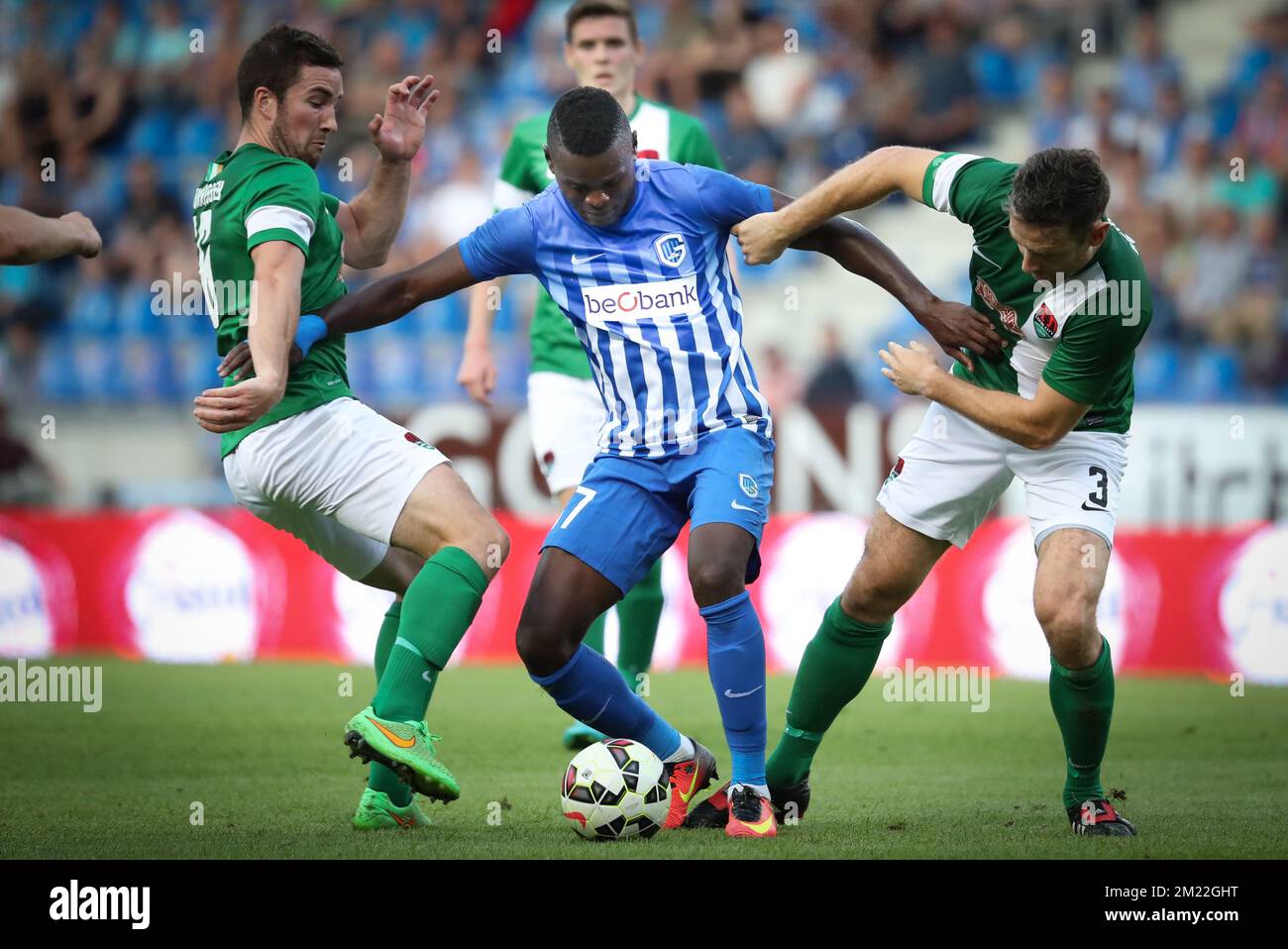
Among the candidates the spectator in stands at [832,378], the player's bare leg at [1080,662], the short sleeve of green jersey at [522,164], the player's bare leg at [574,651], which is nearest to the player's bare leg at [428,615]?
the player's bare leg at [574,651]

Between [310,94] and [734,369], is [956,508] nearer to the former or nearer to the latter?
[734,369]

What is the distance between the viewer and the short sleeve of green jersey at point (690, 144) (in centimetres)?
730

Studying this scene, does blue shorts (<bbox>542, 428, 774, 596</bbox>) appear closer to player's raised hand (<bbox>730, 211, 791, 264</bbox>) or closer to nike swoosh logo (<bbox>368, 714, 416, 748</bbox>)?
player's raised hand (<bbox>730, 211, 791, 264</bbox>)

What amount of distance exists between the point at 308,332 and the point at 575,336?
2.19 m

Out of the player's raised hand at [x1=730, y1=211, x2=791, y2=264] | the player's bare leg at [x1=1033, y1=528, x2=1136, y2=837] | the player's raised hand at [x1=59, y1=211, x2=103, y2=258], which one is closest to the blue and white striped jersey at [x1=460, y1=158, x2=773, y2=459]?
the player's raised hand at [x1=730, y1=211, x2=791, y2=264]

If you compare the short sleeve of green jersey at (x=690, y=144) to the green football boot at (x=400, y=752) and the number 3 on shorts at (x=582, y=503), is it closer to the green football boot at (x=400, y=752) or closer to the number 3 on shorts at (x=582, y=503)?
the number 3 on shorts at (x=582, y=503)

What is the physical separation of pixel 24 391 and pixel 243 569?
137 inches

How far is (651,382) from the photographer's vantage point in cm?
520

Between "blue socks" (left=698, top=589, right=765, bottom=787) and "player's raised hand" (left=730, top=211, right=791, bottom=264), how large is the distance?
1100 mm

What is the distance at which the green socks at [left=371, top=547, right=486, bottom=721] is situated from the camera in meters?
4.84

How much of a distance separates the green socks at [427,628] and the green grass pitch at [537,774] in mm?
442

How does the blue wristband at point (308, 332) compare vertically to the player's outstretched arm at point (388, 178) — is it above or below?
below
